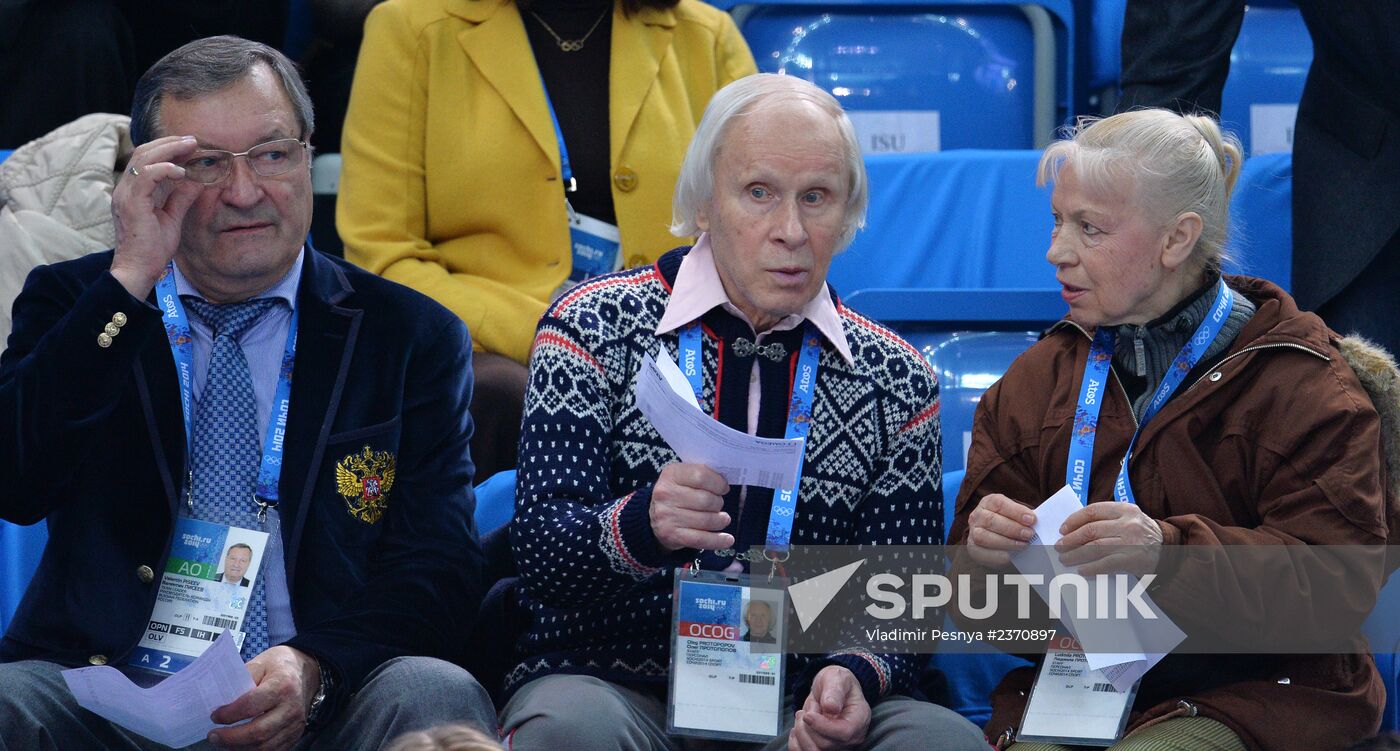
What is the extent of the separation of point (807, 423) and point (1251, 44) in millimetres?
3134

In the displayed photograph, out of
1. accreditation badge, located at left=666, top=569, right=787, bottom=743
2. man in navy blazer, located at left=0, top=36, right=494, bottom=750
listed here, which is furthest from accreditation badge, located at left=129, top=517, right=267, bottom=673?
accreditation badge, located at left=666, top=569, right=787, bottom=743

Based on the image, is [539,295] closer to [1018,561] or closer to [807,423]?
[807,423]

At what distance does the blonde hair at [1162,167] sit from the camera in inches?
103

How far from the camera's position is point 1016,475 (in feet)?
8.68

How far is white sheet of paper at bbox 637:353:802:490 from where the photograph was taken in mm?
2033

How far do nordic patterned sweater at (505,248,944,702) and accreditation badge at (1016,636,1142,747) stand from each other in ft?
0.65

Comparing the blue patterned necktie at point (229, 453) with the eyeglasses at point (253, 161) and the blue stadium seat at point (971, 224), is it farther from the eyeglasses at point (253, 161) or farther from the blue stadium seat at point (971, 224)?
the blue stadium seat at point (971, 224)

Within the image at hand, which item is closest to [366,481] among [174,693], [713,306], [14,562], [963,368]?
[174,693]

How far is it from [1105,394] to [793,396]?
21.2 inches

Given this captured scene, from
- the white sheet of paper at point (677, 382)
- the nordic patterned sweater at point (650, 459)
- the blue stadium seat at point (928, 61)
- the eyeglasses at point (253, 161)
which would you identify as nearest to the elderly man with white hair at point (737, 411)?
the nordic patterned sweater at point (650, 459)

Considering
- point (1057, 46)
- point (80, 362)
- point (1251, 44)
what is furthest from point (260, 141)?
point (1251, 44)

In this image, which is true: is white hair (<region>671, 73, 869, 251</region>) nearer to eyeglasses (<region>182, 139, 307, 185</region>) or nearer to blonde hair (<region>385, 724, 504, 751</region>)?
eyeglasses (<region>182, 139, 307, 185</region>)

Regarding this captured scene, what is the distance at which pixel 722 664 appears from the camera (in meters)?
2.28

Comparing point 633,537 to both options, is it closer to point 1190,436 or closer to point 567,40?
point 1190,436
